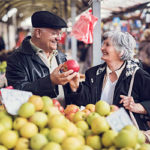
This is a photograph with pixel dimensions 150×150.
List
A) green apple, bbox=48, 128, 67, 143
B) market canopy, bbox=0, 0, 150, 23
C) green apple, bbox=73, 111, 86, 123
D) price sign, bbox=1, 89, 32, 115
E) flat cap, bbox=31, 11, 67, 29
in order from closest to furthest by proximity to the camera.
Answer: green apple, bbox=48, 128, 67, 143 → price sign, bbox=1, 89, 32, 115 → green apple, bbox=73, 111, 86, 123 → flat cap, bbox=31, 11, 67, 29 → market canopy, bbox=0, 0, 150, 23

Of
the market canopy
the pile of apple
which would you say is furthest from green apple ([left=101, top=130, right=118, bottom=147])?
the market canopy

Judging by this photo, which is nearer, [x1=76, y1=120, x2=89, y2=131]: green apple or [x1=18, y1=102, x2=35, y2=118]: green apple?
[x1=18, y1=102, x2=35, y2=118]: green apple

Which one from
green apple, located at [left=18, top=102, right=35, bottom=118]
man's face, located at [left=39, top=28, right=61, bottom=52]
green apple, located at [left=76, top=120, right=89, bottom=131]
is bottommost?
green apple, located at [left=76, top=120, right=89, bottom=131]

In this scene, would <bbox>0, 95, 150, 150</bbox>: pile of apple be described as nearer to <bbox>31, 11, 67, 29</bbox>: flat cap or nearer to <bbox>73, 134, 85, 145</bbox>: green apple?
<bbox>73, 134, 85, 145</bbox>: green apple

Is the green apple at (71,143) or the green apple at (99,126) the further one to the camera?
the green apple at (99,126)

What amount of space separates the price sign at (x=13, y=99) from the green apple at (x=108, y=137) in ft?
2.15

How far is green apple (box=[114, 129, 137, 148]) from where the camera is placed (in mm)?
1417

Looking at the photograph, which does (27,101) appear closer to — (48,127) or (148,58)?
(48,127)

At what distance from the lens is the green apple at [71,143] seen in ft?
4.62

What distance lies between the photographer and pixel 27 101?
1831 millimetres

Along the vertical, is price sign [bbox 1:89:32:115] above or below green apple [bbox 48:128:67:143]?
above

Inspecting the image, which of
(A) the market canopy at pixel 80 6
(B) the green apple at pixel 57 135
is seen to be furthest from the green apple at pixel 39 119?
(A) the market canopy at pixel 80 6

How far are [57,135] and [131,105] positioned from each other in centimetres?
111

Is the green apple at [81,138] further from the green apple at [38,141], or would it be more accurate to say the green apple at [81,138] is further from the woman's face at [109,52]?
the woman's face at [109,52]
